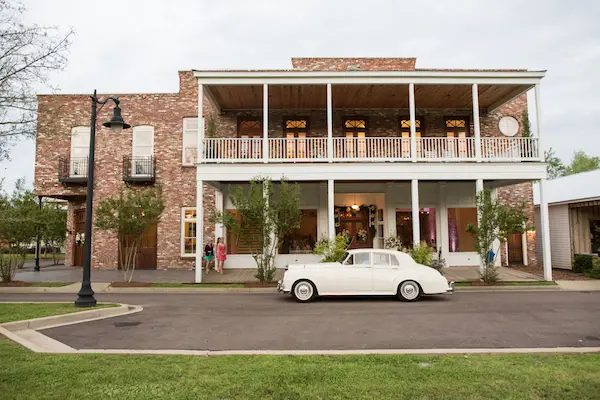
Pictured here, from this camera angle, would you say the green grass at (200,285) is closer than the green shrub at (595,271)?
Yes

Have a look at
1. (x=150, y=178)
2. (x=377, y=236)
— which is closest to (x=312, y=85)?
(x=377, y=236)

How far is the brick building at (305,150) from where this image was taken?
1777 cm

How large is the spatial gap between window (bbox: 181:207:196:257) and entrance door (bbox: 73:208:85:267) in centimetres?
559

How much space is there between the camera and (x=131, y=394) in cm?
423

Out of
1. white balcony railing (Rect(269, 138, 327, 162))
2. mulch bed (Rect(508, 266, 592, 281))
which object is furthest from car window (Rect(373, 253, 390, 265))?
mulch bed (Rect(508, 266, 592, 281))

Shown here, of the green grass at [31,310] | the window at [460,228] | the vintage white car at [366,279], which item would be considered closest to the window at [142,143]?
the green grass at [31,310]

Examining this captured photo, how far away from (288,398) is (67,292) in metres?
12.3

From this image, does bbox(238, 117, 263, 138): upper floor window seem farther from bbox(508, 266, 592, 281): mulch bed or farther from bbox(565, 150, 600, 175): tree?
bbox(565, 150, 600, 175): tree

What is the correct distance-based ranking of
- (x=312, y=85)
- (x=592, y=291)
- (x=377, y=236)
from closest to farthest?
(x=592, y=291) → (x=312, y=85) → (x=377, y=236)

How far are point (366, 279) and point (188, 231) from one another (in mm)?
11643

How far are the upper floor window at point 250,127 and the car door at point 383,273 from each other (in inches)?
426

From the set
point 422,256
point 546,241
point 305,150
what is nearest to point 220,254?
point 305,150

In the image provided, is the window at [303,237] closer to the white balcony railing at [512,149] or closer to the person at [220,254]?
the person at [220,254]

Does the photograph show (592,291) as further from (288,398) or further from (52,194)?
(52,194)
